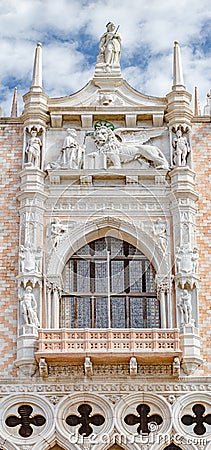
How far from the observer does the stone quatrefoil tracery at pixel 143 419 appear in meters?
20.8

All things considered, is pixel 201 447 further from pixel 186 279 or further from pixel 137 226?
pixel 137 226

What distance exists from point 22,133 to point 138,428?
8.17 metres

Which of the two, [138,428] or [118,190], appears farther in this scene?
[118,190]

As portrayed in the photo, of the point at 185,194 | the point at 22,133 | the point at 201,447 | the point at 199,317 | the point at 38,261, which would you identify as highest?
the point at 22,133

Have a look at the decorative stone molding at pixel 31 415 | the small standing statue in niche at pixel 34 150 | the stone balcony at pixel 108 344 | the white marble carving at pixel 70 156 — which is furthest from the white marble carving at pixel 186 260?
the decorative stone molding at pixel 31 415

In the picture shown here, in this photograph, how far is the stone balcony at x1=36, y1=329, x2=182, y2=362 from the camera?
2077 centimetres

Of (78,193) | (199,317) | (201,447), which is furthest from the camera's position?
(78,193)

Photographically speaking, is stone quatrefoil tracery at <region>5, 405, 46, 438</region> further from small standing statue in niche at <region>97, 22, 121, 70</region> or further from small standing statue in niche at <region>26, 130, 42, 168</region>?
small standing statue in niche at <region>97, 22, 121, 70</region>

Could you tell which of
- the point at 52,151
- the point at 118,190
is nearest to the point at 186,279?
the point at 118,190

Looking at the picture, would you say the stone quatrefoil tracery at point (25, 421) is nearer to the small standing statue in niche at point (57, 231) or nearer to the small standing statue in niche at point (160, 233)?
the small standing statue in niche at point (57, 231)

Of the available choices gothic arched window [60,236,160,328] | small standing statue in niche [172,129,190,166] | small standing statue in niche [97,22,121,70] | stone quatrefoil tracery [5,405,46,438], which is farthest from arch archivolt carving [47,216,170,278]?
small standing statue in niche [97,22,121,70]

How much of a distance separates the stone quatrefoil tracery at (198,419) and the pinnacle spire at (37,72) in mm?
9119

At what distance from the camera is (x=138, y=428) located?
68.2ft

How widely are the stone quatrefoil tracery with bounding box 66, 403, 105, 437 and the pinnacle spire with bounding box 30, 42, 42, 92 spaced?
8414 millimetres
